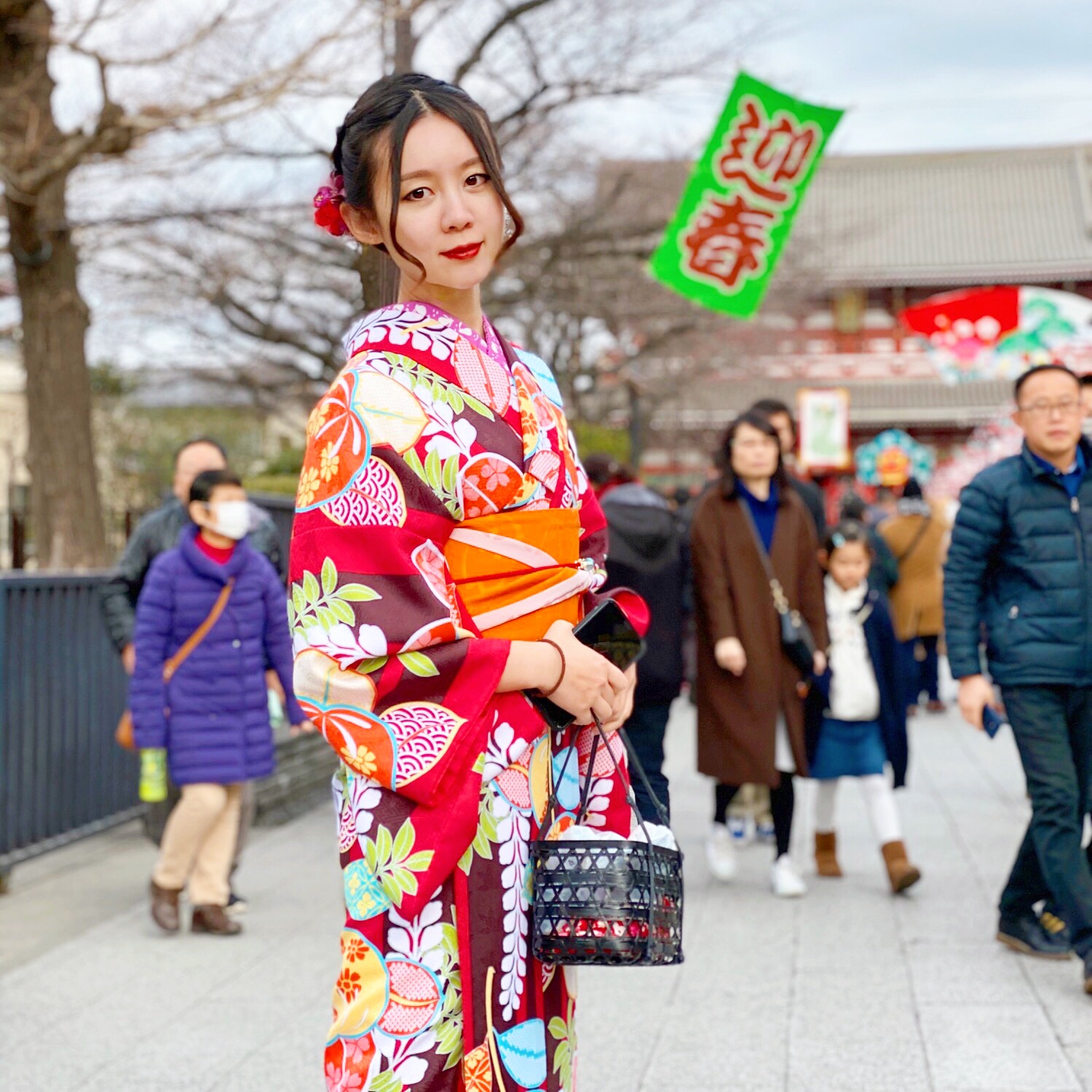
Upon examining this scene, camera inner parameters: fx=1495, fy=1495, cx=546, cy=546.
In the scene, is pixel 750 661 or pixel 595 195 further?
pixel 595 195

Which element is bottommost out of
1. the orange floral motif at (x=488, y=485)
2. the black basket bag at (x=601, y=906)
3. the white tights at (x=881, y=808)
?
the white tights at (x=881, y=808)

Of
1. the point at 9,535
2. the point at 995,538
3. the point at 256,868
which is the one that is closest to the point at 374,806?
the point at 995,538

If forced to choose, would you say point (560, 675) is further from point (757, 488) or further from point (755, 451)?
point (757, 488)

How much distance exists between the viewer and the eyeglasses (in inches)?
185

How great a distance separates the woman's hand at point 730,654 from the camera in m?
5.99

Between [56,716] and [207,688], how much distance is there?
163 cm

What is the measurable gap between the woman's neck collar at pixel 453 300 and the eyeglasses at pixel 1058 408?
2903mm

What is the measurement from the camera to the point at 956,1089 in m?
3.72

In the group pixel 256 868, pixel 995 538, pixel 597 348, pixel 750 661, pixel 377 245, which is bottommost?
pixel 256 868

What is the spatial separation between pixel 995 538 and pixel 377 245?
304 cm

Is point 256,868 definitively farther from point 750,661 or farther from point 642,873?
point 642,873

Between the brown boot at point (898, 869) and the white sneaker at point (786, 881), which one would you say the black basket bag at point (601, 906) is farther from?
the white sneaker at point (786, 881)

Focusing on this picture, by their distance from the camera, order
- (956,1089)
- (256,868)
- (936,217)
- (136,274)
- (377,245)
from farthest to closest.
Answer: (936,217) → (136,274) → (256,868) → (956,1089) → (377,245)

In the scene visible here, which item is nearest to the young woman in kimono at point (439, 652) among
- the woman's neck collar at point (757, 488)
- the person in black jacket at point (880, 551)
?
the woman's neck collar at point (757, 488)
